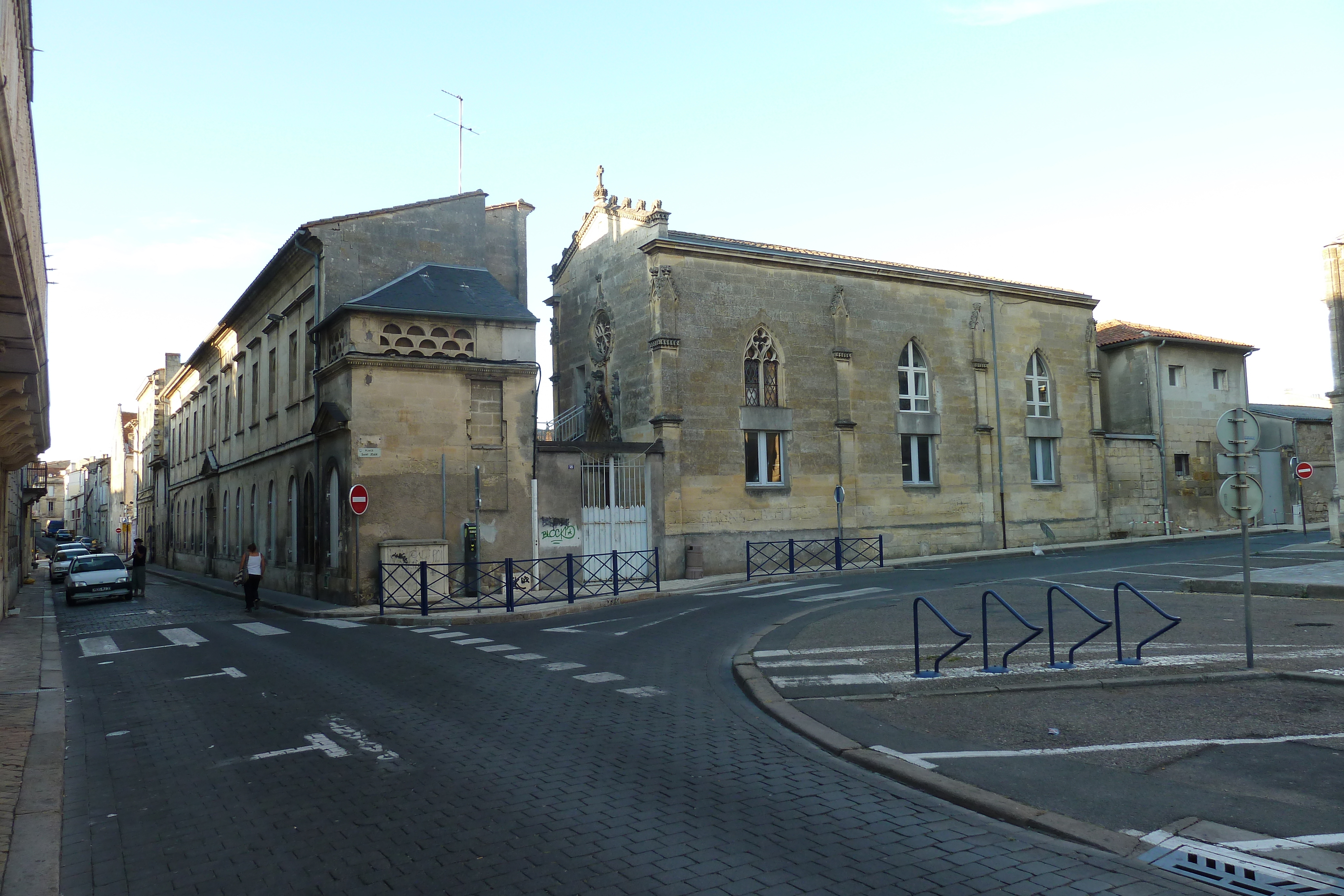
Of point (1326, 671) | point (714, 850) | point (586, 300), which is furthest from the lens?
point (586, 300)

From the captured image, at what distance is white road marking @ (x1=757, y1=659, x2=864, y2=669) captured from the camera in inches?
395

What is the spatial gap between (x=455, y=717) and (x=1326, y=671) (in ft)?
26.5

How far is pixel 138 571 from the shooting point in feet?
86.9

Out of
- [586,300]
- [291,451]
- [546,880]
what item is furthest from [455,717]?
[586,300]

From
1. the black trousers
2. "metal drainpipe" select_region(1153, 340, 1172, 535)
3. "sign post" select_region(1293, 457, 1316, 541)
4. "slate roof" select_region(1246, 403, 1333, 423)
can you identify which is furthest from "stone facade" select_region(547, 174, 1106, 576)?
the black trousers

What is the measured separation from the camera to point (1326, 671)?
Result: 27.7 ft

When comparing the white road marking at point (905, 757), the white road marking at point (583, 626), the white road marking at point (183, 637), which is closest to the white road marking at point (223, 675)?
the white road marking at point (183, 637)

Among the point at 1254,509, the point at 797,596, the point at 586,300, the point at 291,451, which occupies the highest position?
the point at 586,300

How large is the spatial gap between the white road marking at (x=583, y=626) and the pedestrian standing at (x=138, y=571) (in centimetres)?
1678

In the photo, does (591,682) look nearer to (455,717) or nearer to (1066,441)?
(455,717)

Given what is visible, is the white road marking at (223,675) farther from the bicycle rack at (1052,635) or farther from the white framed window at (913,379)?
the white framed window at (913,379)

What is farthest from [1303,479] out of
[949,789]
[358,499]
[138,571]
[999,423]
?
[138,571]

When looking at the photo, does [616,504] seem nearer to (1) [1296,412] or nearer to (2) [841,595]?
(2) [841,595]

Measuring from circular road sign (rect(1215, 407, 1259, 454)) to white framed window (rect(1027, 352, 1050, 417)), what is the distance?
24.2 meters
